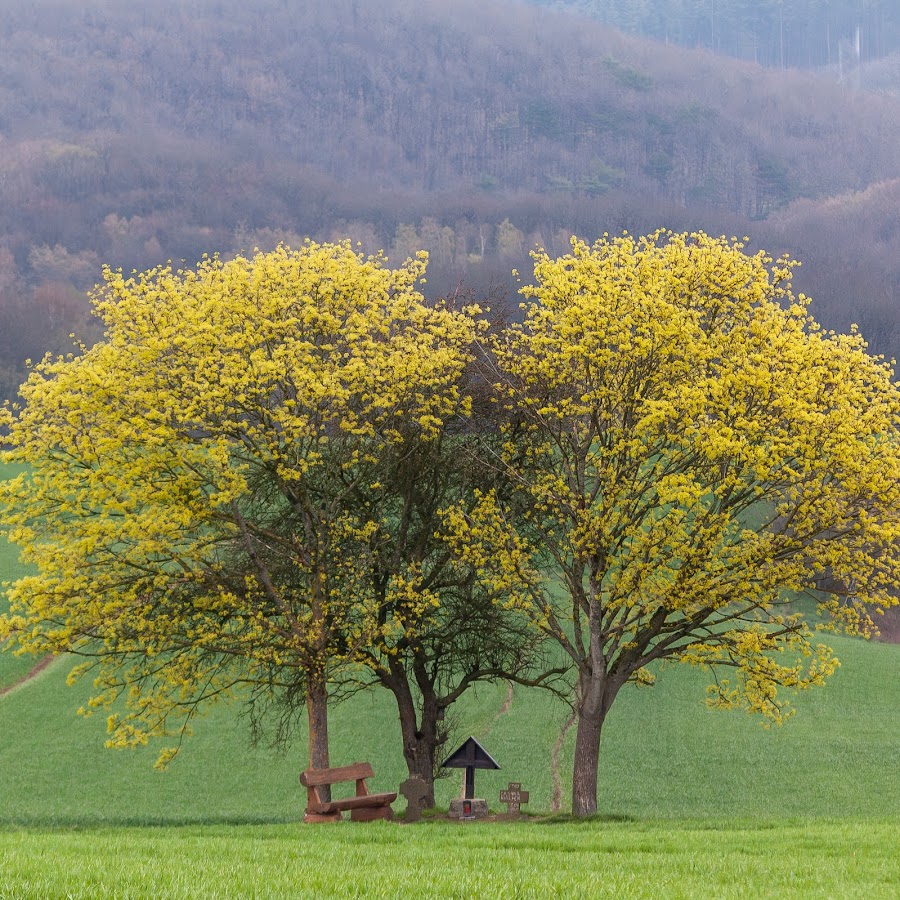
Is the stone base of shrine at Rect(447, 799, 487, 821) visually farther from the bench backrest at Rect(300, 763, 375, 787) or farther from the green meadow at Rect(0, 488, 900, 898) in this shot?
the bench backrest at Rect(300, 763, 375, 787)

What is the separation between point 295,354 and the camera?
84.0 ft

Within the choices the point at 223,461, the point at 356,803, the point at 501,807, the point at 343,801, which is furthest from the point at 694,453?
the point at 501,807

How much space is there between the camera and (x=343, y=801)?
23.2 meters

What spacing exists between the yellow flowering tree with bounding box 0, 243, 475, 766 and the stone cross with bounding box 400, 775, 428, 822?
7.65 feet

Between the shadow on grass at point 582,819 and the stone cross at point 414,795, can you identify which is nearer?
the shadow on grass at point 582,819

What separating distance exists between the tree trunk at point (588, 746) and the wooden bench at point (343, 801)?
471 centimetres

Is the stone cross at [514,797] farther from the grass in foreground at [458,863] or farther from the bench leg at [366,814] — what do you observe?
the grass in foreground at [458,863]

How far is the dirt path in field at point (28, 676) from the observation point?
5131cm

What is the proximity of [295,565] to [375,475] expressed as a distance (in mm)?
3139

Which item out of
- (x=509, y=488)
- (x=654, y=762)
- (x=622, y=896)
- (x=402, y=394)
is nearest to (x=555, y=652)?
(x=654, y=762)

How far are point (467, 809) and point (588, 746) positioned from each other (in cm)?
356

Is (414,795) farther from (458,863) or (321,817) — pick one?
(458,863)

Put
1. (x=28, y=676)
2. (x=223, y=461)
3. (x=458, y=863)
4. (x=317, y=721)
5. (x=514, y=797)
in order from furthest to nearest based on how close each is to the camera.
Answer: (x=28, y=676), (x=514, y=797), (x=317, y=721), (x=223, y=461), (x=458, y=863)

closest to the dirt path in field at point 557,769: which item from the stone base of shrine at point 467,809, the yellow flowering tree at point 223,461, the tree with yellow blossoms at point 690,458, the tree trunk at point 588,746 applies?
the stone base of shrine at point 467,809
